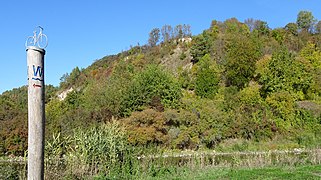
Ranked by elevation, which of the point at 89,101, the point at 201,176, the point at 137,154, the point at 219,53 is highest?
the point at 219,53

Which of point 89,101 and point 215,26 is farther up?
point 215,26

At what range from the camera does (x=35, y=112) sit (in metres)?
3.21

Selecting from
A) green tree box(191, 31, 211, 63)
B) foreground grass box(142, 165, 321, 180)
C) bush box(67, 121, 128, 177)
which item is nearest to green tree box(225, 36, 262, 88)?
green tree box(191, 31, 211, 63)

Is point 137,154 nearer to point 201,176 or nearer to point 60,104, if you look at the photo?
point 201,176

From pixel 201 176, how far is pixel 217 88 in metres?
31.6

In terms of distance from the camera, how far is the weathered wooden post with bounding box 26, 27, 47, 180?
3.14m

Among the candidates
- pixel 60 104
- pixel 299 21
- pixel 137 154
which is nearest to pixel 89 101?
pixel 60 104

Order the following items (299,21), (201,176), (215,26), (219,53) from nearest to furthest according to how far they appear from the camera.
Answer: (201,176) < (219,53) < (299,21) < (215,26)

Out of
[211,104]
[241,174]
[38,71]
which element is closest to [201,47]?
[211,104]

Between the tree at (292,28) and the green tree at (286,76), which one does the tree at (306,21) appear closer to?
the tree at (292,28)

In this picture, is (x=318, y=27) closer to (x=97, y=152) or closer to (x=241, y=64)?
(x=241, y=64)

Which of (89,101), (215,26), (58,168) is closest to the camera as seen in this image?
(58,168)

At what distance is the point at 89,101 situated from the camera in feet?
119

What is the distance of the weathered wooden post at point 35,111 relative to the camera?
3.14m
